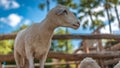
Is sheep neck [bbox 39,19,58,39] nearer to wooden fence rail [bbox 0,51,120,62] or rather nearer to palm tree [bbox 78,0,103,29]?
wooden fence rail [bbox 0,51,120,62]

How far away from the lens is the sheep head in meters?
2.06

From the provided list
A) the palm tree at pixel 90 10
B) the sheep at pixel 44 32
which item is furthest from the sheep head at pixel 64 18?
the palm tree at pixel 90 10

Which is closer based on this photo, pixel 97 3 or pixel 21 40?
pixel 21 40

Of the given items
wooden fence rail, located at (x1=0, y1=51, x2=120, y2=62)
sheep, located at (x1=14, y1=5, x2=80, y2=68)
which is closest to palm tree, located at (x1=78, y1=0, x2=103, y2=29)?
wooden fence rail, located at (x1=0, y1=51, x2=120, y2=62)

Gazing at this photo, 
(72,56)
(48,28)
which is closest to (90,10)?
(72,56)

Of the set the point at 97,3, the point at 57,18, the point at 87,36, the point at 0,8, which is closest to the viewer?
the point at 57,18

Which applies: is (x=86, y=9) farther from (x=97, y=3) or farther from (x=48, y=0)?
(x=48, y=0)

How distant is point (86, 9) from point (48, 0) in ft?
7.48

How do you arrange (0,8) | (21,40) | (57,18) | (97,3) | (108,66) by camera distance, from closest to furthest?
(57,18) < (21,40) < (108,66) < (97,3) < (0,8)

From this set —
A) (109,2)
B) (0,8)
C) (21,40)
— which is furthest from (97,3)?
(21,40)

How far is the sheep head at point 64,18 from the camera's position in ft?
6.76

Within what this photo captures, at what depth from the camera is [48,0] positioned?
16.0m

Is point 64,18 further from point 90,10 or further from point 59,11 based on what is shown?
point 90,10

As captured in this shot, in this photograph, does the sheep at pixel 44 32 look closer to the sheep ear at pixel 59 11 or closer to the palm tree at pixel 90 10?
the sheep ear at pixel 59 11
